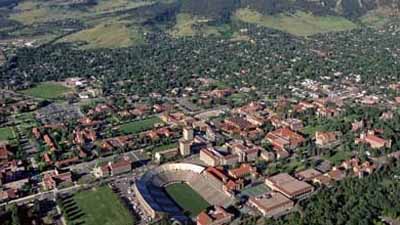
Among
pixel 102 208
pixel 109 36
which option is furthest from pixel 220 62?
pixel 102 208

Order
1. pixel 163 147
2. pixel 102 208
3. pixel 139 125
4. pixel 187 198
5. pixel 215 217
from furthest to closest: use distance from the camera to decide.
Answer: pixel 139 125 → pixel 163 147 → pixel 187 198 → pixel 102 208 → pixel 215 217

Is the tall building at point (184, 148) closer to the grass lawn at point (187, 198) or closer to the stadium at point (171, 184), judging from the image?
the stadium at point (171, 184)

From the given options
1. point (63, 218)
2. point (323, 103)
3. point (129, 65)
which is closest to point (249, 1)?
point (129, 65)

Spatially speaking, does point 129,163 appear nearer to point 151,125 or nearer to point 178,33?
point 151,125

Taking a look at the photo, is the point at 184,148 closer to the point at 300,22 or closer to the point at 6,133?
the point at 6,133

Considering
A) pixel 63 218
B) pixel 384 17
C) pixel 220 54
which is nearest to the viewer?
pixel 63 218

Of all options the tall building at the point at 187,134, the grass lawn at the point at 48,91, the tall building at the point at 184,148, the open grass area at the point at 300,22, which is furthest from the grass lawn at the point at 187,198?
the open grass area at the point at 300,22

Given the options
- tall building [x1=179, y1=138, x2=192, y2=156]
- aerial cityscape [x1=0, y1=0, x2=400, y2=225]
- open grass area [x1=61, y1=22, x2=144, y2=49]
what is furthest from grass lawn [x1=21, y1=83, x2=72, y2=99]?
open grass area [x1=61, y1=22, x2=144, y2=49]
